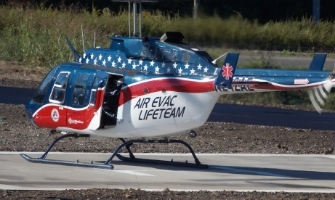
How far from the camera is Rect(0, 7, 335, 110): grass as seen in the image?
1484 centimetres

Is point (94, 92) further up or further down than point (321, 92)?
further down

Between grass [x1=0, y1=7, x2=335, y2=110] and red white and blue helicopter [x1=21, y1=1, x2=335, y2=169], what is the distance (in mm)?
2743

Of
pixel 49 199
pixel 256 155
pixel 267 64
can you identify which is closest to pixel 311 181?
pixel 256 155

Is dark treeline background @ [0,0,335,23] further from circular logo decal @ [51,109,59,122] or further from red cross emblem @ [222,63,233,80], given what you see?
red cross emblem @ [222,63,233,80]

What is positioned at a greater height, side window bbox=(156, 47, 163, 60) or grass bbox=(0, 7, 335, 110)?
side window bbox=(156, 47, 163, 60)

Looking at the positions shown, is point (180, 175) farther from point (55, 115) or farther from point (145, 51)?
point (55, 115)

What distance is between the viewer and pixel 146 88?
11.5 m

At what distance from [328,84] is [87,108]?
3.57 meters

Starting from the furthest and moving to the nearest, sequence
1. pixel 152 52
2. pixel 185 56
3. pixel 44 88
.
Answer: pixel 44 88 → pixel 152 52 → pixel 185 56

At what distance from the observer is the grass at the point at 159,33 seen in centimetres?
1484

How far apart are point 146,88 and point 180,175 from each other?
1385mm

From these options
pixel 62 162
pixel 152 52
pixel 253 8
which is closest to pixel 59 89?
pixel 62 162

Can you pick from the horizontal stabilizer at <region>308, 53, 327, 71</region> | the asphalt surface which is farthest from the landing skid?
the asphalt surface

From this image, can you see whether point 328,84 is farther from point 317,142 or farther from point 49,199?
point 317,142
